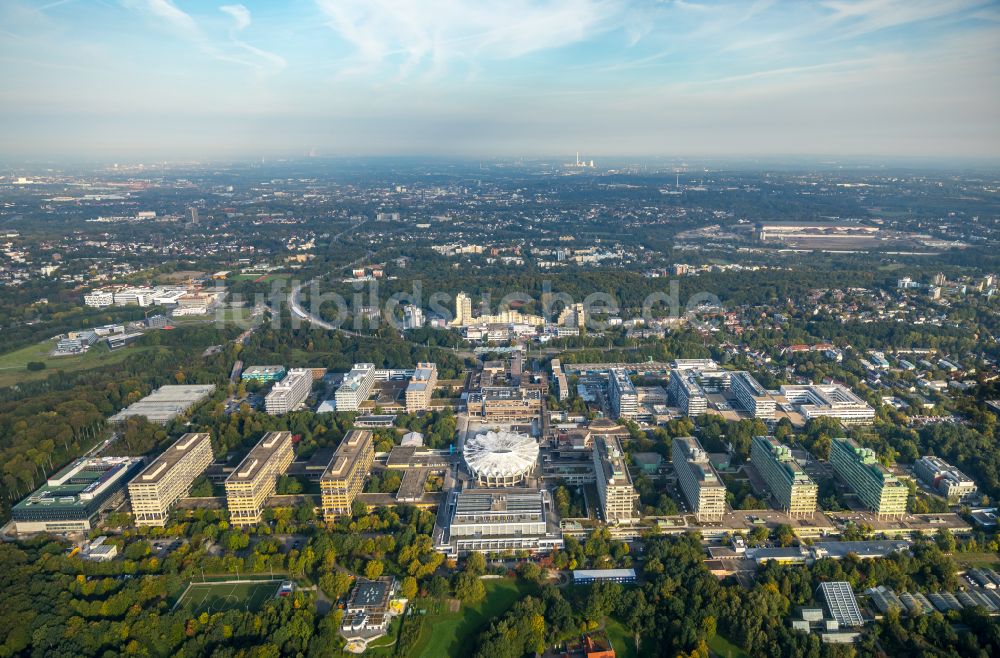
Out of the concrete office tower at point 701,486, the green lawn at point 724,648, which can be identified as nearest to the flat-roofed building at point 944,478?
the concrete office tower at point 701,486

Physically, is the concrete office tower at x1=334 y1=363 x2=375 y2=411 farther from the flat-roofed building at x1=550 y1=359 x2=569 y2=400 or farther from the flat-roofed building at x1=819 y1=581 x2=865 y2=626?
the flat-roofed building at x1=819 y1=581 x2=865 y2=626

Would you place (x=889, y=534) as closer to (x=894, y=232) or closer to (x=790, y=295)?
(x=790, y=295)

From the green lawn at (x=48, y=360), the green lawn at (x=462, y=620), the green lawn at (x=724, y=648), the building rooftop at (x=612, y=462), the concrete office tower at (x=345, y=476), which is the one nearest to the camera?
the green lawn at (x=724, y=648)

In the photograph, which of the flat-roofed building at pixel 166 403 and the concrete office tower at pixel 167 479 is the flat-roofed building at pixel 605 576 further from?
the flat-roofed building at pixel 166 403

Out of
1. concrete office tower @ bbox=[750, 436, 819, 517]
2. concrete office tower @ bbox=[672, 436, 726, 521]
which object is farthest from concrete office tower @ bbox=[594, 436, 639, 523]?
concrete office tower @ bbox=[750, 436, 819, 517]

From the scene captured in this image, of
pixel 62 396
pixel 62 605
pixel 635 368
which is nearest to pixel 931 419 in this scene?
pixel 635 368

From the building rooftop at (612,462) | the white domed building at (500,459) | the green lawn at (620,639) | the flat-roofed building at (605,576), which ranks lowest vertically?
the green lawn at (620,639)
